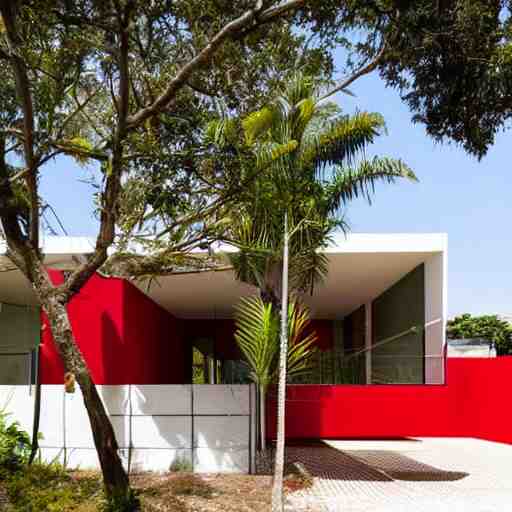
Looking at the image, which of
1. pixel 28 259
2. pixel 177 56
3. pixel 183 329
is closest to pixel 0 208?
pixel 28 259

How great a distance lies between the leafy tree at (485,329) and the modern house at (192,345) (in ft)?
20.6

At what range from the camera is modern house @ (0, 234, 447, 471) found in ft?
27.5

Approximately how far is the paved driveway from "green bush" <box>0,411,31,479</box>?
3.21 meters

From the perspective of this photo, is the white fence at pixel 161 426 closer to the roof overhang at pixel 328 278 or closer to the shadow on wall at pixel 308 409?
the roof overhang at pixel 328 278

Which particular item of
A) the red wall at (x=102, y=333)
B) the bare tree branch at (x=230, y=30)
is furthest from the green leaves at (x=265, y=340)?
the red wall at (x=102, y=333)

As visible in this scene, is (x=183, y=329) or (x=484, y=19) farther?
(x=183, y=329)

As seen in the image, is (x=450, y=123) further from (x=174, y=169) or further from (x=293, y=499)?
(x=293, y=499)

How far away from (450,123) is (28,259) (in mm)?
4114

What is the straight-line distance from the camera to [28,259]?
6684 mm

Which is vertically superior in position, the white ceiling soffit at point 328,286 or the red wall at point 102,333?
the white ceiling soffit at point 328,286

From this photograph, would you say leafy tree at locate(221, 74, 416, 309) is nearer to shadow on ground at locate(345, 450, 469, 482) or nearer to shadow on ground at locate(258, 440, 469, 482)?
shadow on ground at locate(258, 440, 469, 482)

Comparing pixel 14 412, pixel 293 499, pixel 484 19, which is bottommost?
pixel 293 499

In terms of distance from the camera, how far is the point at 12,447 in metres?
7.97

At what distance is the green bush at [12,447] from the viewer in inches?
305
